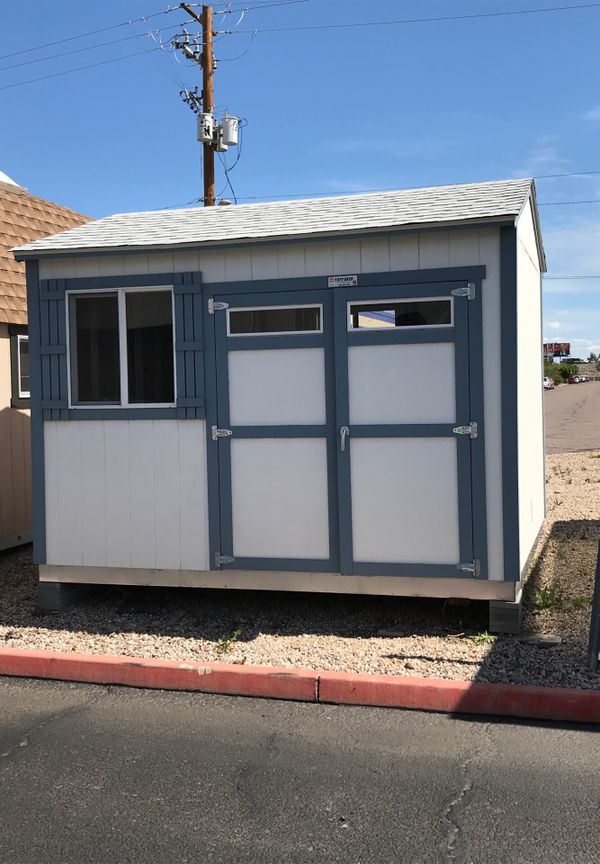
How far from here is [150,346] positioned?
6801mm

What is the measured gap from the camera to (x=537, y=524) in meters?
8.02

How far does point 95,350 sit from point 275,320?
1434mm

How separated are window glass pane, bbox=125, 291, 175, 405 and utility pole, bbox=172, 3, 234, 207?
474 inches

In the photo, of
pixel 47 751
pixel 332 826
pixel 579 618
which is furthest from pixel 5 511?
pixel 332 826

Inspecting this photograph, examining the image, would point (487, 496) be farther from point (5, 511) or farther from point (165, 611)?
point (5, 511)

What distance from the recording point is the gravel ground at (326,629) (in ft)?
18.2

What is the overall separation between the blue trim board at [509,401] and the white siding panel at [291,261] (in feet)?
4.50

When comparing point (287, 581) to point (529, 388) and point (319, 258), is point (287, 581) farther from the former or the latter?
point (529, 388)

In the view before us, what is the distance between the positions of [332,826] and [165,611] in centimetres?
354

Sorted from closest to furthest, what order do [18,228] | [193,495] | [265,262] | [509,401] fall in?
[509,401]
[265,262]
[193,495]
[18,228]

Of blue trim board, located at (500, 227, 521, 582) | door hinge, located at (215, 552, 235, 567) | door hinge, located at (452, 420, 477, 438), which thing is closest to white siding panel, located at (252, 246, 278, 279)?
blue trim board, located at (500, 227, 521, 582)

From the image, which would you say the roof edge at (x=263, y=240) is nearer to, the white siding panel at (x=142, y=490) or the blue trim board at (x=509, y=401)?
the blue trim board at (x=509, y=401)

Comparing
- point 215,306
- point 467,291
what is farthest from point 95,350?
point 467,291

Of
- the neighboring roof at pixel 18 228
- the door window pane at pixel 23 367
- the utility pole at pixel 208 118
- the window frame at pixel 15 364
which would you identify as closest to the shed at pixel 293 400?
the neighboring roof at pixel 18 228
